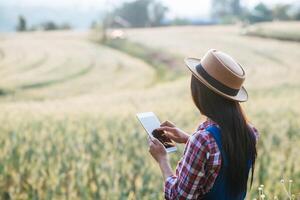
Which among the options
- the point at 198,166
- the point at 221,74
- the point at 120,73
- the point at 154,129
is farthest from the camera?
the point at 120,73

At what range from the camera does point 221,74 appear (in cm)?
215

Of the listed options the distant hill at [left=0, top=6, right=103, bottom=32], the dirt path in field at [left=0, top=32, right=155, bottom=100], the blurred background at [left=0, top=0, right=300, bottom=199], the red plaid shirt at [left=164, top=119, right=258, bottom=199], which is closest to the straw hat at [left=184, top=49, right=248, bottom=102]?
the red plaid shirt at [left=164, top=119, right=258, bottom=199]

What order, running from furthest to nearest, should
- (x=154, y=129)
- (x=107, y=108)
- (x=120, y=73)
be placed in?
(x=120, y=73), (x=107, y=108), (x=154, y=129)

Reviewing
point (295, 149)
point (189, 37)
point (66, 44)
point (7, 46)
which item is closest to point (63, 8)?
point (66, 44)

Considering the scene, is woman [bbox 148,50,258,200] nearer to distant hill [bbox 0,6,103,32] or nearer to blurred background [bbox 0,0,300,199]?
blurred background [bbox 0,0,300,199]

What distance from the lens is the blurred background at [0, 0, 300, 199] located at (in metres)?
5.22

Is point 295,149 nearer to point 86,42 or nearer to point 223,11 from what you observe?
point 223,11

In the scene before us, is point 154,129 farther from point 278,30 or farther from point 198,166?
point 278,30

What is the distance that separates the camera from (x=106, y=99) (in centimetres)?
802

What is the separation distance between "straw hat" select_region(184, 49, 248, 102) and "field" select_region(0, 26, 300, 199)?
4.38ft

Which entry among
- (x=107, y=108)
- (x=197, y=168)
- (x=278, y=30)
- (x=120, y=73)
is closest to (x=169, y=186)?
(x=197, y=168)

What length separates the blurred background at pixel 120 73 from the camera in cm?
522

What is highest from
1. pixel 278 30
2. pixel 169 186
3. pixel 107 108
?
pixel 169 186

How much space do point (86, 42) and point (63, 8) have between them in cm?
65
